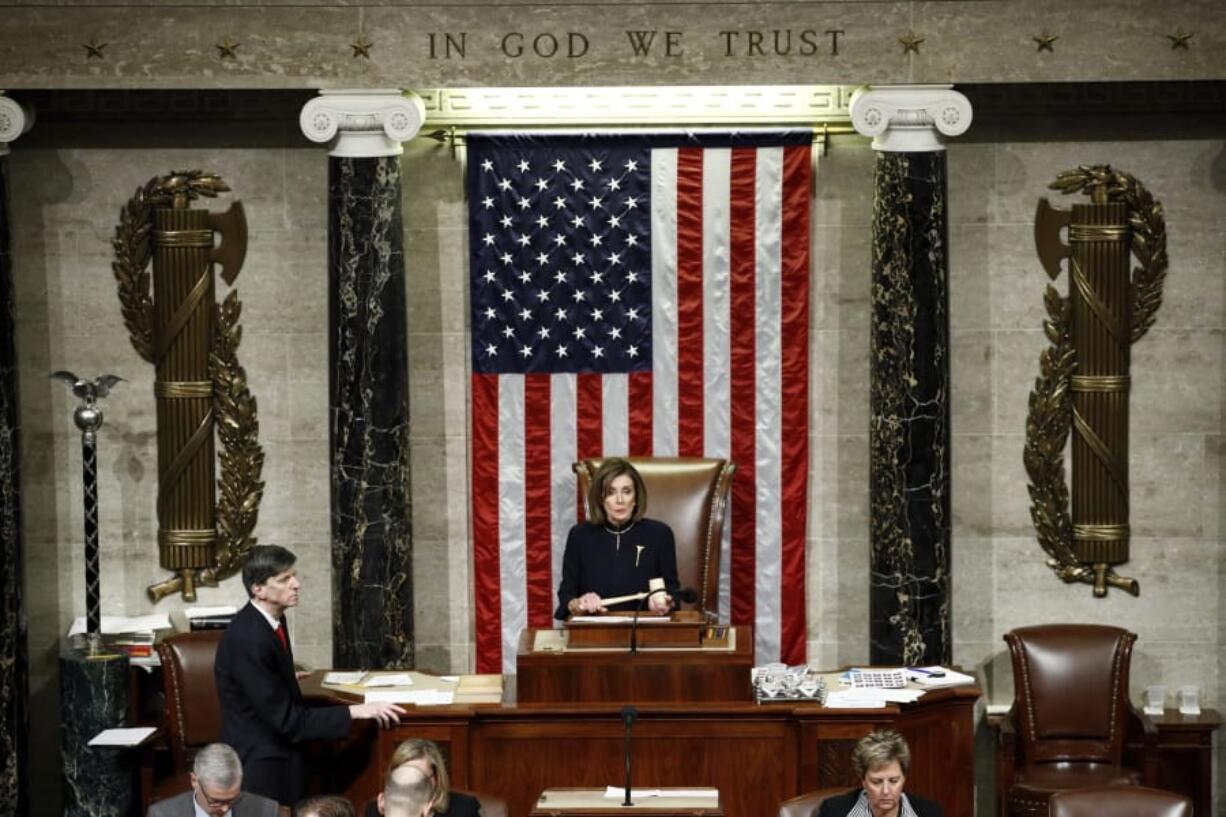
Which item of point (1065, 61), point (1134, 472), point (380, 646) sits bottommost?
point (380, 646)

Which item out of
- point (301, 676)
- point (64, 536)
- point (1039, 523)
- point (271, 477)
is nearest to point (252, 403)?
point (271, 477)

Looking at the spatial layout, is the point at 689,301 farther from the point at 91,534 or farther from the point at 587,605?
the point at 91,534

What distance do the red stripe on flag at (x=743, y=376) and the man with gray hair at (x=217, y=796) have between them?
4.68m

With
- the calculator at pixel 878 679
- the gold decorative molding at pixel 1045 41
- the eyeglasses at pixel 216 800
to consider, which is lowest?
the eyeglasses at pixel 216 800

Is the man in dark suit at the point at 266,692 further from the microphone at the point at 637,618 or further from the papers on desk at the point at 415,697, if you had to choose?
the microphone at the point at 637,618

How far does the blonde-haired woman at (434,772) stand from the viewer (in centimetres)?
759

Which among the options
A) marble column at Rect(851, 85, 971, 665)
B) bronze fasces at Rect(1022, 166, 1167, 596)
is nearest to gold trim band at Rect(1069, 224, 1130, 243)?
bronze fasces at Rect(1022, 166, 1167, 596)

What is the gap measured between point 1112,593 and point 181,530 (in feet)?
18.4

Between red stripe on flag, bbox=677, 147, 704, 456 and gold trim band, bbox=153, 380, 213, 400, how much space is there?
285 centimetres

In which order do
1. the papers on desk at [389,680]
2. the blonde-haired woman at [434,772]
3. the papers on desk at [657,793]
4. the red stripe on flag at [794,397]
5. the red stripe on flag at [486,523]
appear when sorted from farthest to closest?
the red stripe on flag at [486,523] < the red stripe on flag at [794,397] < the papers on desk at [389,680] < the papers on desk at [657,793] < the blonde-haired woman at [434,772]

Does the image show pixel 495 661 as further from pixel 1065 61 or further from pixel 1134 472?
pixel 1065 61

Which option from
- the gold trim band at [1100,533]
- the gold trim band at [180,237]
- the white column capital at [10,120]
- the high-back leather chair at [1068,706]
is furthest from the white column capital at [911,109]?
the white column capital at [10,120]

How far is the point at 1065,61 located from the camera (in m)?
11.2

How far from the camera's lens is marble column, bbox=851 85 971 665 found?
1144 cm
